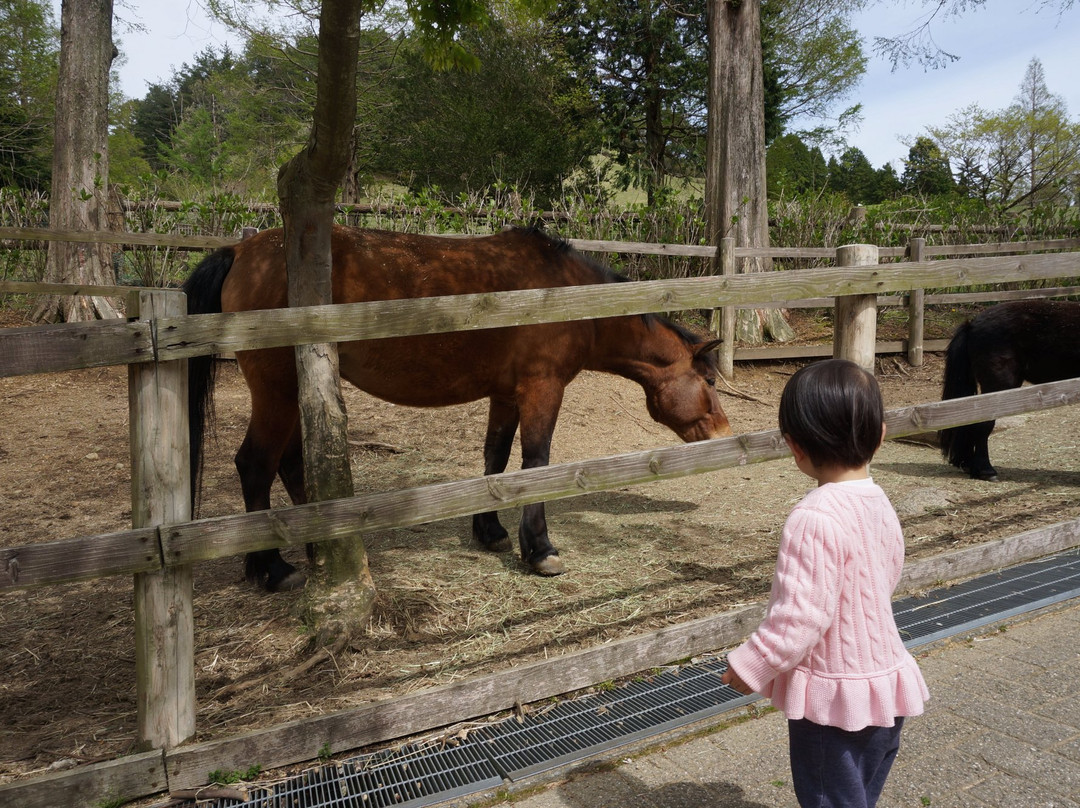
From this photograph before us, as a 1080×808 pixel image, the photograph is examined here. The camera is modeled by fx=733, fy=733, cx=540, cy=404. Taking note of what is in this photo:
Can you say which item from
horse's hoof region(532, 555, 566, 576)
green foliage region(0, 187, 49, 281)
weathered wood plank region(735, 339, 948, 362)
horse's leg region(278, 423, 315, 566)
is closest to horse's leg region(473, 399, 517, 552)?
horse's hoof region(532, 555, 566, 576)

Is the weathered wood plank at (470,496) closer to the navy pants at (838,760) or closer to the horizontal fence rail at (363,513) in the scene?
the horizontal fence rail at (363,513)

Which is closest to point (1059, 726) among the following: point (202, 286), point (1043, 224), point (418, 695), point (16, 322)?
point (418, 695)

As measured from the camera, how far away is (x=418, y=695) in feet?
7.94

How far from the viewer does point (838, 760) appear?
1.48 m

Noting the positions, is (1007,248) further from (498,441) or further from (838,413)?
(838,413)

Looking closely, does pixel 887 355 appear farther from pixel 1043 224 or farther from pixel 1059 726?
pixel 1059 726

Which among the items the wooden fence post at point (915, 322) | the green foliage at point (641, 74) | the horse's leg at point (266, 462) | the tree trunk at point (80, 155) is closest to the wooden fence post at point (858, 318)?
the horse's leg at point (266, 462)

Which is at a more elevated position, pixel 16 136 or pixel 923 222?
pixel 16 136

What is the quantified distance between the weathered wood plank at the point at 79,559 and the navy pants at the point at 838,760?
176cm

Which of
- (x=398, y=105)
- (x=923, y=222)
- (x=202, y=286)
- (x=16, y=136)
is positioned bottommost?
(x=202, y=286)

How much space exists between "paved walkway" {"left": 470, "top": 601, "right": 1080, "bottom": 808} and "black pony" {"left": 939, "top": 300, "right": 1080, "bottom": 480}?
3.43m

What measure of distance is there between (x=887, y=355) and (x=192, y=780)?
434 inches

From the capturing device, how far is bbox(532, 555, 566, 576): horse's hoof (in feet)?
13.1

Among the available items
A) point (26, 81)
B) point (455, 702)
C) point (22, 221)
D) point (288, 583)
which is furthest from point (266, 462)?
point (26, 81)
